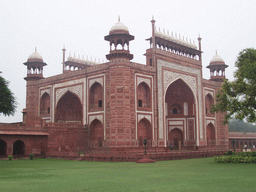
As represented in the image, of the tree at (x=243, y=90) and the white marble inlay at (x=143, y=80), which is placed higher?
the white marble inlay at (x=143, y=80)

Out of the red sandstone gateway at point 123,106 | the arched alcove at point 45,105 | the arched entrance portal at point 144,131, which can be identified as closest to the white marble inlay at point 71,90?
the red sandstone gateway at point 123,106

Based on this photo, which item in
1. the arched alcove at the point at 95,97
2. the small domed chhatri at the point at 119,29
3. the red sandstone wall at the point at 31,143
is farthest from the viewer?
the arched alcove at the point at 95,97

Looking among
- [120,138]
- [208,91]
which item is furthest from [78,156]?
[208,91]

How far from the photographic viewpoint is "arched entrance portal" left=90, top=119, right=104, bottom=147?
2503cm

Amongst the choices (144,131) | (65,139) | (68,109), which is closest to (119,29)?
(144,131)

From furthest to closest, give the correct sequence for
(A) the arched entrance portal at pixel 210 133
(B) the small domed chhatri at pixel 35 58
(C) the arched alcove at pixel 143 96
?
(A) the arched entrance portal at pixel 210 133, (B) the small domed chhatri at pixel 35 58, (C) the arched alcove at pixel 143 96

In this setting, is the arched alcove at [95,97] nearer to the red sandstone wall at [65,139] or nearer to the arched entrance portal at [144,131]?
the red sandstone wall at [65,139]

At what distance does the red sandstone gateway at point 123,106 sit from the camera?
22.8 meters

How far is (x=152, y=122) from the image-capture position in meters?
25.5

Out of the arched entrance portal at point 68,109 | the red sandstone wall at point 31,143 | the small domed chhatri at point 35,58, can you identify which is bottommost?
the red sandstone wall at point 31,143

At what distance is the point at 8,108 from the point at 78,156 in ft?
19.3

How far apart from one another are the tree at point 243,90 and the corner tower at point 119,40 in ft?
27.9

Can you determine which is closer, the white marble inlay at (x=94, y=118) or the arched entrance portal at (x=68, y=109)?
the white marble inlay at (x=94, y=118)

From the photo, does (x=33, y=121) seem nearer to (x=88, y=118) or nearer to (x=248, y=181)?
(x=88, y=118)
